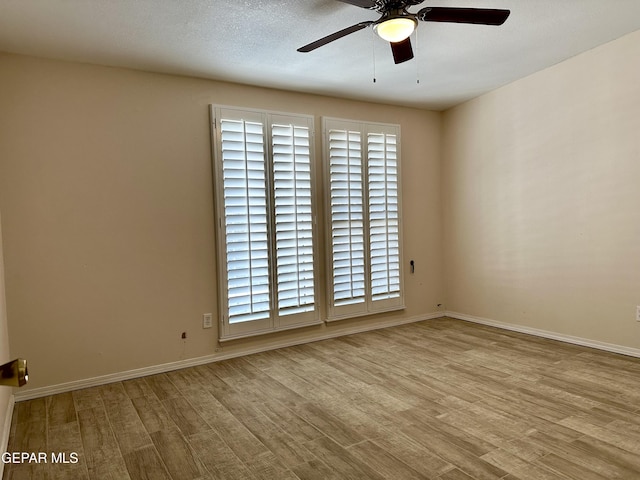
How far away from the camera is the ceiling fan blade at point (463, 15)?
2.22 meters

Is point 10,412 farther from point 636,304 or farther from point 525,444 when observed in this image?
point 636,304

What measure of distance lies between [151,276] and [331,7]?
8.26ft

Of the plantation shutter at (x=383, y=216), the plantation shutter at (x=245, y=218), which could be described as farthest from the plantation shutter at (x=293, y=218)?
the plantation shutter at (x=383, y=216)

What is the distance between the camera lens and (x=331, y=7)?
2.65m

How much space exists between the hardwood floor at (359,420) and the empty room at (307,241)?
2cm

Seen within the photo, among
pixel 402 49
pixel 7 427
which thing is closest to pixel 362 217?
pixel 402 49

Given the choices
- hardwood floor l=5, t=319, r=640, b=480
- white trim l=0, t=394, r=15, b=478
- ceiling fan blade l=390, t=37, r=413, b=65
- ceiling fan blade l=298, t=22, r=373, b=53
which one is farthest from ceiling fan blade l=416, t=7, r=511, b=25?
white trim l=0, t=394, r=15, b=478

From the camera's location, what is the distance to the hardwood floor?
6.95ft

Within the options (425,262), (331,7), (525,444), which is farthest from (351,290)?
(331,7)

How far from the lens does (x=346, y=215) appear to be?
455 centimetres

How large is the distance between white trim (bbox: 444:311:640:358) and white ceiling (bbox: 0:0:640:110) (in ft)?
8.50

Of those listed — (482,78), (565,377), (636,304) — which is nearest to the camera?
(565,377)

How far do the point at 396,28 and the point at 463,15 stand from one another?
36 cm

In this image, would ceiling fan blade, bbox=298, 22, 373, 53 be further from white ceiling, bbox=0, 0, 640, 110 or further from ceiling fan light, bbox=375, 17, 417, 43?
white ceiling, bbox=0, 0, 640, 110
